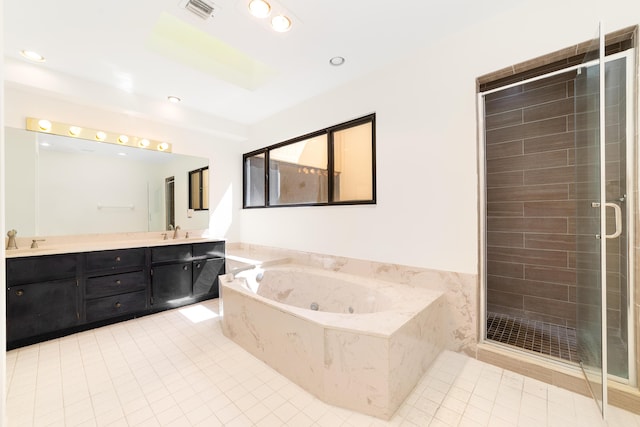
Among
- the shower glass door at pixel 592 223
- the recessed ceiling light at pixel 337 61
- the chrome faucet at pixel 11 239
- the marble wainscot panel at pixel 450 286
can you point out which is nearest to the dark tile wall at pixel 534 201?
the shower glass door at pixel 592 223

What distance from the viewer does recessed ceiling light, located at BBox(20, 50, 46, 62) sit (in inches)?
84.4

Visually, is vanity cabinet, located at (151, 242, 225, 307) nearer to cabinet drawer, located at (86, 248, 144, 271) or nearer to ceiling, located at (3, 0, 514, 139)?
cabinet drawer, located at (86, 248, 144, 271)

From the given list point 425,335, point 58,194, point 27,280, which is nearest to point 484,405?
point 425,335

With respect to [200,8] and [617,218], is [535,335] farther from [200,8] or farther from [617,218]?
[200,8]

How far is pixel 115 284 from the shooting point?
2.60 metres

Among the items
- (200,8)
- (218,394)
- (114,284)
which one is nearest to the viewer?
(218,394)

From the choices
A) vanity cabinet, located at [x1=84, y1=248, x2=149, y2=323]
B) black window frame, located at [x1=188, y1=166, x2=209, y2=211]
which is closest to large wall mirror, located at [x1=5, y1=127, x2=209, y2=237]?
black window frame, located at [x1=188, y1=166, x2=209, y2=211]

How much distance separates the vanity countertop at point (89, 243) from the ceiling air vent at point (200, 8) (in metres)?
2.27

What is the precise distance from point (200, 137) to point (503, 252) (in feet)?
13.2

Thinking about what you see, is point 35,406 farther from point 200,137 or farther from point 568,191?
point 568,191

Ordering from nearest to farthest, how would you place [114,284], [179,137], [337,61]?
[337,61]
[114,284]
[179,137]

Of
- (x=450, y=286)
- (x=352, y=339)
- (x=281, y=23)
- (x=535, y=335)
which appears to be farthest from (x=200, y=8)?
(x=535, y=335)

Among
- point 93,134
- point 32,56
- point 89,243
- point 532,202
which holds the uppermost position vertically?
point 32,56

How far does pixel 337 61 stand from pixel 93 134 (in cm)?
271
